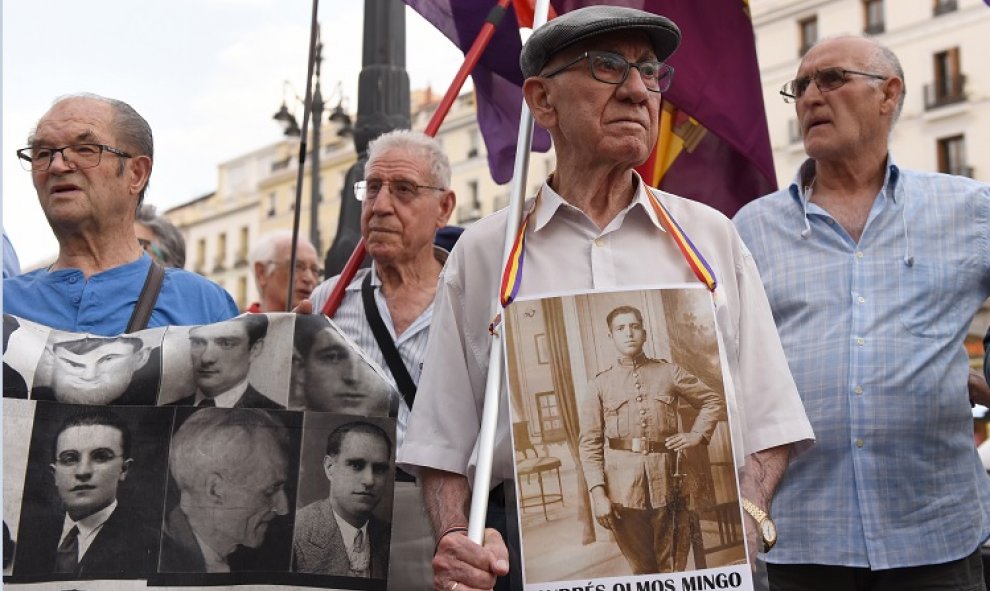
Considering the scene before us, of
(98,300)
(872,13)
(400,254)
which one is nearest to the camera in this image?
(98,300)

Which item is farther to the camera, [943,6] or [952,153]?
[943,6]

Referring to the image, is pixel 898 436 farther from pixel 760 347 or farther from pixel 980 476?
pixel 760 347

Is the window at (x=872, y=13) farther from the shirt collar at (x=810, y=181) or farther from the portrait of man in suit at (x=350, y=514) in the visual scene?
the portrait of man in suit at (x=350, y=514)

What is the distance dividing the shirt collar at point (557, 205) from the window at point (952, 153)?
3335 cm

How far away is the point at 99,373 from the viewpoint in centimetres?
296

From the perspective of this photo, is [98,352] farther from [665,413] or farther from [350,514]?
[665,413]

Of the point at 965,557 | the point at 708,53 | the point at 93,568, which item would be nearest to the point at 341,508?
the point at 93,568

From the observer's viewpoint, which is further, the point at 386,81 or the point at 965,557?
the point at 386,81

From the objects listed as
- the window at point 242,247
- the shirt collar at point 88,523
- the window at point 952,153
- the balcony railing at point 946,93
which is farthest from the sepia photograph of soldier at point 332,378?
the window at point 242,247

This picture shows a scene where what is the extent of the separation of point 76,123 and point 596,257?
4.71ft

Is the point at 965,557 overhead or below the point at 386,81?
below

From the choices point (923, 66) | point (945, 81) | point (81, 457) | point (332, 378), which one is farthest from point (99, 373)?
point (923, 66)

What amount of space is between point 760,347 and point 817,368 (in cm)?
96

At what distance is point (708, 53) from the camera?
5.20 metres
